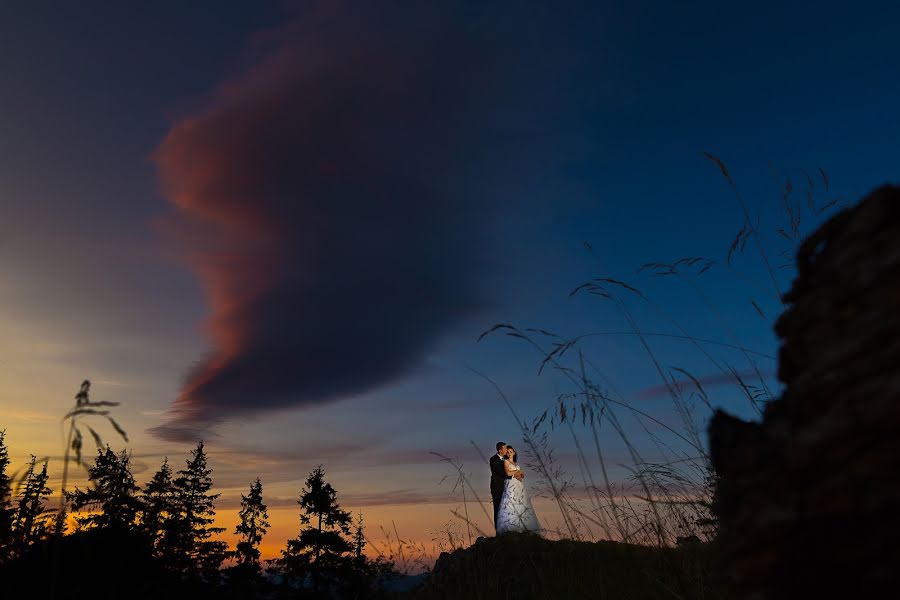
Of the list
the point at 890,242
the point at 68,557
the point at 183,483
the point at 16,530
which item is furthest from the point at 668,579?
the point at 183,483

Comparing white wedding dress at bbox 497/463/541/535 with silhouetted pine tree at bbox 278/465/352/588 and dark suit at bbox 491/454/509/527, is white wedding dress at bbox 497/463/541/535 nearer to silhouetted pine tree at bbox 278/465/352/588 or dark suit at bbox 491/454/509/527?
dark suit at bbox 491/454/509/527

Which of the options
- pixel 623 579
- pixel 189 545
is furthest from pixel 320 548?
pixel 623 579

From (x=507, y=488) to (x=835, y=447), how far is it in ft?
60.4

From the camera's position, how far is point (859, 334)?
1.12 m

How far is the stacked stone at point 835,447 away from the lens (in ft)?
3.39

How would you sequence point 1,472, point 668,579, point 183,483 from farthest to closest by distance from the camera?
point 183,483 → point 1,472 → point 668,579

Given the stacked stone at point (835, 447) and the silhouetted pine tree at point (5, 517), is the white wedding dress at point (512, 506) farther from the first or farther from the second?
the stacked stone at point (835, 447)

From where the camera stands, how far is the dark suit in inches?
734

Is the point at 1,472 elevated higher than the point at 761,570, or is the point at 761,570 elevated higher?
the point at 1,472

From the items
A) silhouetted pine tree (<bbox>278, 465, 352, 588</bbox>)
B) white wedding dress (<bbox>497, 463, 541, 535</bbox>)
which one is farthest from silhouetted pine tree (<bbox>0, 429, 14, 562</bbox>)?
silhouetted pine tree (<bbox>278, 465, 352, 588</bbox>)

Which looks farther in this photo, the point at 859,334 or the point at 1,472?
the point at 1,472

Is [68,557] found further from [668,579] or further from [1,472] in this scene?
[1,472]

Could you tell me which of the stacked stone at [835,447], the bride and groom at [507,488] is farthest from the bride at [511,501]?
the stacked stone at [835,447]

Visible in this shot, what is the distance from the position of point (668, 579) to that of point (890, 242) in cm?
341
